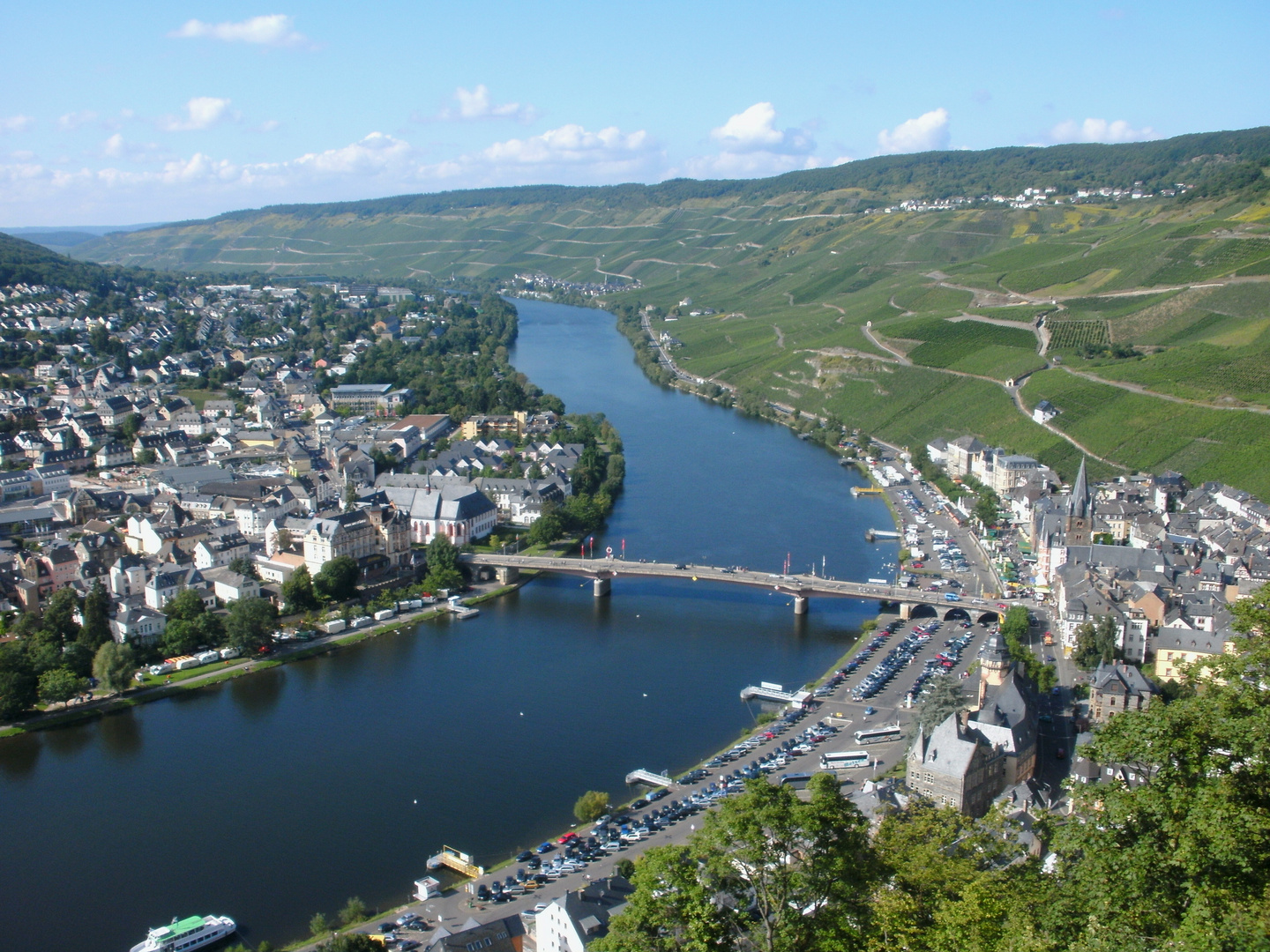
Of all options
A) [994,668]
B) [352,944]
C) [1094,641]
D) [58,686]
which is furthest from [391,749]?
[1094,641]

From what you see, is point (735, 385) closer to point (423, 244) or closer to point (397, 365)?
point (397, 365)

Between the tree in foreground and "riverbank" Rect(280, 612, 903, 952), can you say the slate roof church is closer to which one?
"riverbank" Rect(280, 612, 903, 952)

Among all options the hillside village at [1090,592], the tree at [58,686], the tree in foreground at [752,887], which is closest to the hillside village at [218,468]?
the tree at [58,686]

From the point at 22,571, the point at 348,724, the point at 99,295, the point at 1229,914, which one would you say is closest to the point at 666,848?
the point at 1229,914

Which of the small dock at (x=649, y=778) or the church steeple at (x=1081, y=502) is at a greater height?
the church steeple at (x=1081, y=502)

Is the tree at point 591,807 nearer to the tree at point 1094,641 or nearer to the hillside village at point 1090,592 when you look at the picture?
the hillside village at point 1090,592

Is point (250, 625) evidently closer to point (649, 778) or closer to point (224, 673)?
point (224, 673)

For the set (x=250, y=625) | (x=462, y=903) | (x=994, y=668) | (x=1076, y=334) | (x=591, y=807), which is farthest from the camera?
(x=1076, y=334)
